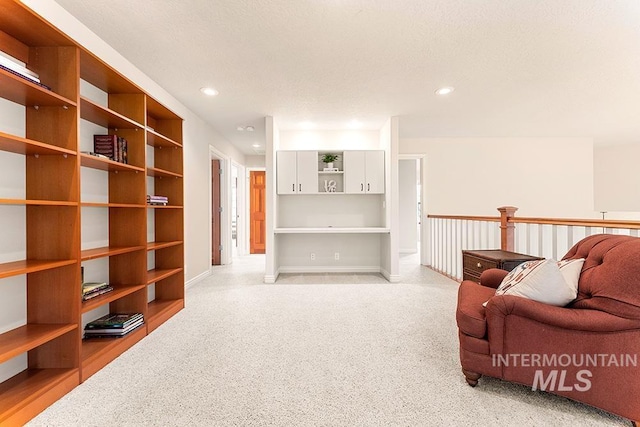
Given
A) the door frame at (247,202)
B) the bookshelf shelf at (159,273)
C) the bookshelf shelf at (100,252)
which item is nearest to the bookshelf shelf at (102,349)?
the bookshelf shelf at (159,273)

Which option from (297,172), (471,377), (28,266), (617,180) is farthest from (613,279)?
(617,180)

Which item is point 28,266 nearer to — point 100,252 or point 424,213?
point 100,252

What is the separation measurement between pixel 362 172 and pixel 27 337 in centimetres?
398

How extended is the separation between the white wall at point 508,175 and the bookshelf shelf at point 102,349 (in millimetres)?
4939

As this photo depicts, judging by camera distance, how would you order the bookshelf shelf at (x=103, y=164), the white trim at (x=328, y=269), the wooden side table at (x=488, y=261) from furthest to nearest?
the white trim at (x=328, y=269)
the wooden side table at (x=488, y=261)
the bookshelf shelf at (x=103, y=164)

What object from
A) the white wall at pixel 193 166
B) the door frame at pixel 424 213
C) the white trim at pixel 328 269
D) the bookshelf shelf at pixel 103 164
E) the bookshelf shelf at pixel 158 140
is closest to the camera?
the bookshelf shelf at pixel 103 164

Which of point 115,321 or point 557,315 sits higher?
point 557,315

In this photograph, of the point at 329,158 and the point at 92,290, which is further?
the point at 329,158

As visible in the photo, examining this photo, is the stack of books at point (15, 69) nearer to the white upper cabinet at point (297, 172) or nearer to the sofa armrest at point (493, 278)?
the white upper cabinet at point (297, 172)

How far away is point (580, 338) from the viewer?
55.7 inches

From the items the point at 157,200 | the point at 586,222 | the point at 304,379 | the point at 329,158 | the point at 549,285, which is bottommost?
the point at 304,379

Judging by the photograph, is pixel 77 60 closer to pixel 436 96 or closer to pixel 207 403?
pixel 207 403

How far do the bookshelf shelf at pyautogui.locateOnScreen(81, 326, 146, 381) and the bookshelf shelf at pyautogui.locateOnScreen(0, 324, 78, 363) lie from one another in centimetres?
30

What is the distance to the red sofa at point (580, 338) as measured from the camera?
1.35 m
